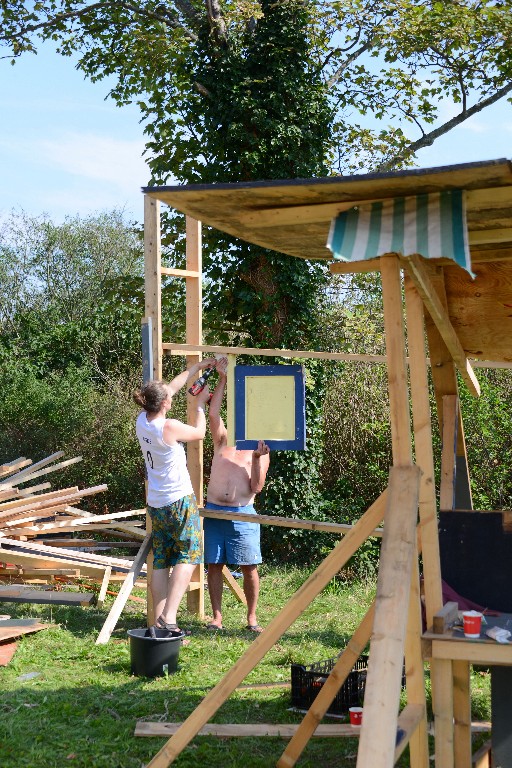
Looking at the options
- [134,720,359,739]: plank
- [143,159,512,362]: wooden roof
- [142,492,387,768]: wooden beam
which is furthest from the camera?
[134,720,359,739]: plank

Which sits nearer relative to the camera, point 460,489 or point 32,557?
point 460,489

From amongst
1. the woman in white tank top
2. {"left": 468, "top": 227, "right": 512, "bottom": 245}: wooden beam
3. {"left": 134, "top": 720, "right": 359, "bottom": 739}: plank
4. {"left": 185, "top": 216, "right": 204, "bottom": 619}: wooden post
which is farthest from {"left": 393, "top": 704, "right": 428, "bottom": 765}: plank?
{"left": 185, "top": 216, "right": 204, "bottom": 619}: wooden post

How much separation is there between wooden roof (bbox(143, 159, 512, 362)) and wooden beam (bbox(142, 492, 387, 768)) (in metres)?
1.16

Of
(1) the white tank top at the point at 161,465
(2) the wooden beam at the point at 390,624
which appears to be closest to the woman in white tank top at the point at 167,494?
(1) the white tank top at the point at 161,465

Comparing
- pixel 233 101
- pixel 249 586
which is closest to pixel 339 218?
pixel 249 586

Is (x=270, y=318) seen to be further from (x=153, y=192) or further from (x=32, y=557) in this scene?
(x=153, y=192)

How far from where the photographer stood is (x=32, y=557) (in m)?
9.15

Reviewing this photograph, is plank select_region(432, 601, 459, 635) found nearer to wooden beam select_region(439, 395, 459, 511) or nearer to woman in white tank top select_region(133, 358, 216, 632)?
wooden beam select_region(439, 395, 459, 511)

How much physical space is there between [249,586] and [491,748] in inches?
146

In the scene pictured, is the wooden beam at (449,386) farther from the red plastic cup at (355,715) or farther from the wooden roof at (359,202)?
the red plastic cup at (355,715)

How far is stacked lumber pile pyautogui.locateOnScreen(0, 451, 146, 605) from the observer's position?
9.12 meters

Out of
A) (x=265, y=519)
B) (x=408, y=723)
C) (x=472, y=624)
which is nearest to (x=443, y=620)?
(x=472, y=624)

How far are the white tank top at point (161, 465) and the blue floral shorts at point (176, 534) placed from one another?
0.08 m

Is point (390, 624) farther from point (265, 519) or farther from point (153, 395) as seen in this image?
point (265, 519)
